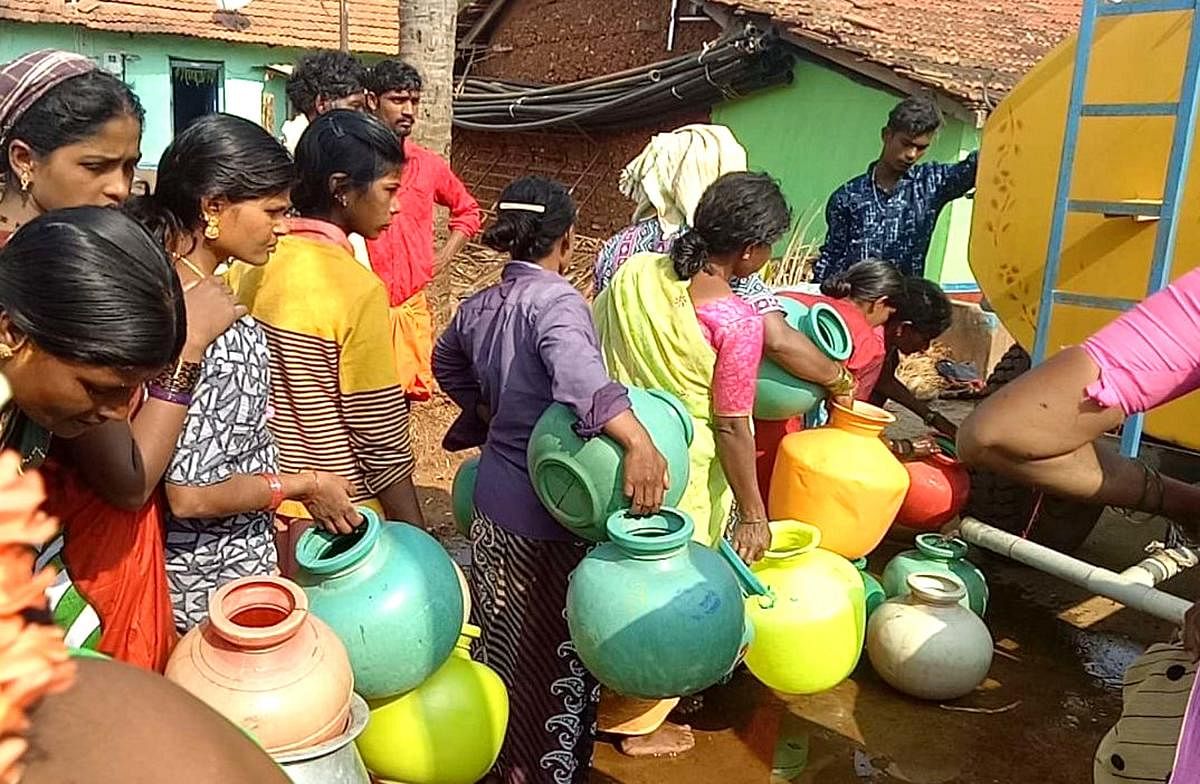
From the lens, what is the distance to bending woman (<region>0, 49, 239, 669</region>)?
172cm

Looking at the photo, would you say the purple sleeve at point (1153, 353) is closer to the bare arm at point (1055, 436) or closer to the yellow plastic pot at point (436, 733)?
the bare arm at point (1055, 436)

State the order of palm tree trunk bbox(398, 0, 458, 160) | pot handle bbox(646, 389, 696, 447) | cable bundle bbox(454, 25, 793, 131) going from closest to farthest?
pot handle bbox(646, 389, 696, 447) < palm tree trunk bbox(398, 0, 458, 160) < cable bundle bbox(454, 25, 793, 131)

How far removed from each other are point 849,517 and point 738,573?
73cm

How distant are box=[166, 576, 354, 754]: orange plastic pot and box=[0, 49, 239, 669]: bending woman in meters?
0.13

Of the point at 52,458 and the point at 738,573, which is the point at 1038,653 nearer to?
the point at 738,573

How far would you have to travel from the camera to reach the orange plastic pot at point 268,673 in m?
1.72

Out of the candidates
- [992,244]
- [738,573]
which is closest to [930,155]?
[992,244]

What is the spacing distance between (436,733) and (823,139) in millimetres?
9401

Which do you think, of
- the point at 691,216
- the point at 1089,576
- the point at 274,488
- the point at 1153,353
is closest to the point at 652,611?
the point at 274,488

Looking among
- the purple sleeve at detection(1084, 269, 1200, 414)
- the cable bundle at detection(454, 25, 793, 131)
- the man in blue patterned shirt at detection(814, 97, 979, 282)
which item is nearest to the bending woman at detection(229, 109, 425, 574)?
the purple sleeve at detection(1084, 269, 1200, 414)

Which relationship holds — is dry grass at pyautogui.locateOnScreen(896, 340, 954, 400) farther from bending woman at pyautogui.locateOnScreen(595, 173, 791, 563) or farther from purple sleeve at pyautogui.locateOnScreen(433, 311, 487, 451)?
purple sleeve at pyautogui.locateOnScreen(433, 311, 487, 451)

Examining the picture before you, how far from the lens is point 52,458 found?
171 centimetres

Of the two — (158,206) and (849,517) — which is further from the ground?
(158,206)

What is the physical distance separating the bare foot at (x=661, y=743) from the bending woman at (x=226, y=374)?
1495mm
